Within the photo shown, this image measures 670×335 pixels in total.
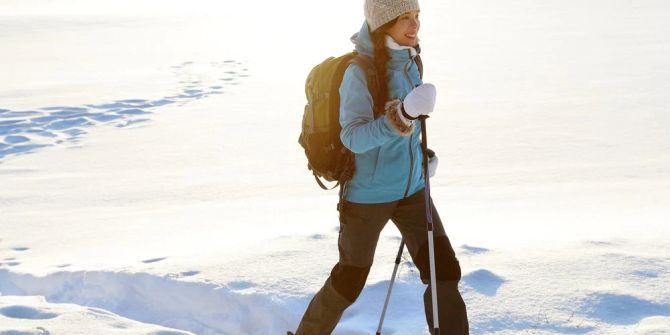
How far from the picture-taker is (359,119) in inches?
98.7

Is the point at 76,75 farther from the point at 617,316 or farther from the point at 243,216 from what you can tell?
the point at 617,316

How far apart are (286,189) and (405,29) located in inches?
184

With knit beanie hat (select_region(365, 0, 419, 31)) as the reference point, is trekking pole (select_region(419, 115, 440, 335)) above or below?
below

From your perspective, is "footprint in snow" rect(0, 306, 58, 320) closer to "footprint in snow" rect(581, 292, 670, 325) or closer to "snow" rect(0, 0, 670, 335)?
"snow" rect(0, 0, 670, 335)

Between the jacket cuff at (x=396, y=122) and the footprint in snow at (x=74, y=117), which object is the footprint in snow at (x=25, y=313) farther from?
the footprint in snow at (x=74, y=117)

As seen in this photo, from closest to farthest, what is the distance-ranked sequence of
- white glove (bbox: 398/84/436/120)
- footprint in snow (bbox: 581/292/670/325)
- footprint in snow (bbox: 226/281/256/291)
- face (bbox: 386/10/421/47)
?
white glove (bbox: 398/84/436/120)
face (bbox: 386/10/421/47)
footprint in snow (bbox: 581/292/670/325)
footprint in snow (bbox: 226/281/256/291)

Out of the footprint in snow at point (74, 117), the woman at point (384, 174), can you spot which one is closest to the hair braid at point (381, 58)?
the woman at point (384, 174)

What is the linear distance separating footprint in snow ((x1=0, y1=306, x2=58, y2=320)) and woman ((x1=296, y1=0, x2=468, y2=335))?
147cm

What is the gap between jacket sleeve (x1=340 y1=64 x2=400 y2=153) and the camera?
2453 mm

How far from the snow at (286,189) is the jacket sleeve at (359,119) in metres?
1.25

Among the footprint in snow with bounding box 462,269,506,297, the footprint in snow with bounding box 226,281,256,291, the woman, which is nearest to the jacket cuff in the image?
the woman

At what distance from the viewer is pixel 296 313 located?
11.9 feet

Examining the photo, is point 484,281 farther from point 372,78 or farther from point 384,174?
point 372,78

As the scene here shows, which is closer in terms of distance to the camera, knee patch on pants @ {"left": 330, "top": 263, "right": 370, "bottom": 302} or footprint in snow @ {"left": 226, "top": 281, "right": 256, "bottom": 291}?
knee patch on pants @ {"left": 330, "top": 263, "right": 370, "bottom": 302}
